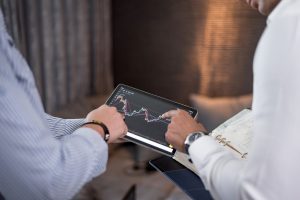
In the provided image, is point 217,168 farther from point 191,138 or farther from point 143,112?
point 143,112

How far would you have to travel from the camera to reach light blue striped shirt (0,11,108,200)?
0.67 m

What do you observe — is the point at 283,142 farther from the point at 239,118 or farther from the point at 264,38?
the point at 239,118

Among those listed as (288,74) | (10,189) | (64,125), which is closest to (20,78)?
(10,189)

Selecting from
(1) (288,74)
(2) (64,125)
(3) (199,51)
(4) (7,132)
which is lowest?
(3) (199,51)

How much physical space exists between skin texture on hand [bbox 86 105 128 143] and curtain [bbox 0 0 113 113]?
1102 millimetres

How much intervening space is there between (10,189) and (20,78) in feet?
0.74

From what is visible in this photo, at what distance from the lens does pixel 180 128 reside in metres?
1.00

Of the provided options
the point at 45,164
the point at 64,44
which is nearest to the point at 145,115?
the point at 45,164

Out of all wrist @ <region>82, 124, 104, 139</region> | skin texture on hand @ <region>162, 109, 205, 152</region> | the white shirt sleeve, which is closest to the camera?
the white shirt sleeve

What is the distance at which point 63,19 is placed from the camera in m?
2.26

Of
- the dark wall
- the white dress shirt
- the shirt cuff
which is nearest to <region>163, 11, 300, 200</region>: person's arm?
the white dress shirt

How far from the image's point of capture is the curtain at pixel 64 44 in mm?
2027

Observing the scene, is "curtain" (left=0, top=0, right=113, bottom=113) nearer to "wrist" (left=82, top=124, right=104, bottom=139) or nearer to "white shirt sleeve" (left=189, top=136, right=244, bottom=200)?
"wrist" (left=82, top=124, right=104, bottom=139)

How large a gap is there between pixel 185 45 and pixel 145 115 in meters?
1.53
